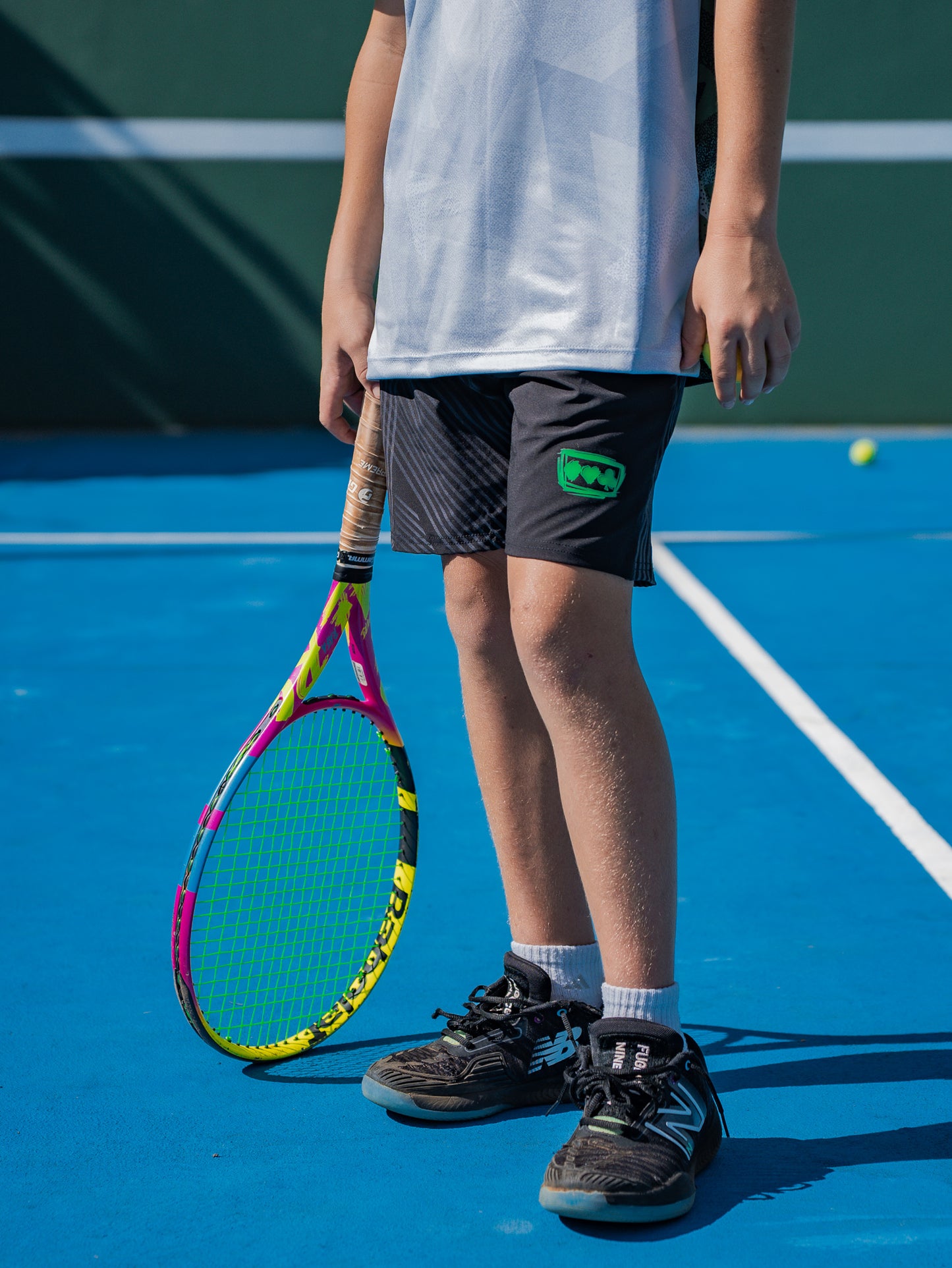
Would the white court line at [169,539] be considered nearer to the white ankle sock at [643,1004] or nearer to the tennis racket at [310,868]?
the tennis racket at [310,868]

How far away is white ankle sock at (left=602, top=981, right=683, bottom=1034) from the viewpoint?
1.73m

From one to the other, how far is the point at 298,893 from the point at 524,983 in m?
0.68

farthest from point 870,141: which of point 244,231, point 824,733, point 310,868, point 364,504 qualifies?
point 364,504

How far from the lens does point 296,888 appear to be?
2.44 meters

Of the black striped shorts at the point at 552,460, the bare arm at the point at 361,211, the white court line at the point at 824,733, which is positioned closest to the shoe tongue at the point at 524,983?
the black striped shorts at the point at 552,460

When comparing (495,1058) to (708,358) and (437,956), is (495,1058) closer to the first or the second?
(437,956)

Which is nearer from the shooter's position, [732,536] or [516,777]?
[516,777]

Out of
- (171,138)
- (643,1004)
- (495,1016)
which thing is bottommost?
(495,1016)

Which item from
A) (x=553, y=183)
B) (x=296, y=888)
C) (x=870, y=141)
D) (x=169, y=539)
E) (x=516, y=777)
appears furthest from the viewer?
(x=870, y=141)

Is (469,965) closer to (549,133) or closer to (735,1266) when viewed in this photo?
(735,1266)

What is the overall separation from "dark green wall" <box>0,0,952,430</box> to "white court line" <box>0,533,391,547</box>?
3495 mm

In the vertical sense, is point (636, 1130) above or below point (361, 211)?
below

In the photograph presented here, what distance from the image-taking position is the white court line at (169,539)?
5.52m

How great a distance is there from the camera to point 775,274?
5.36 ft
